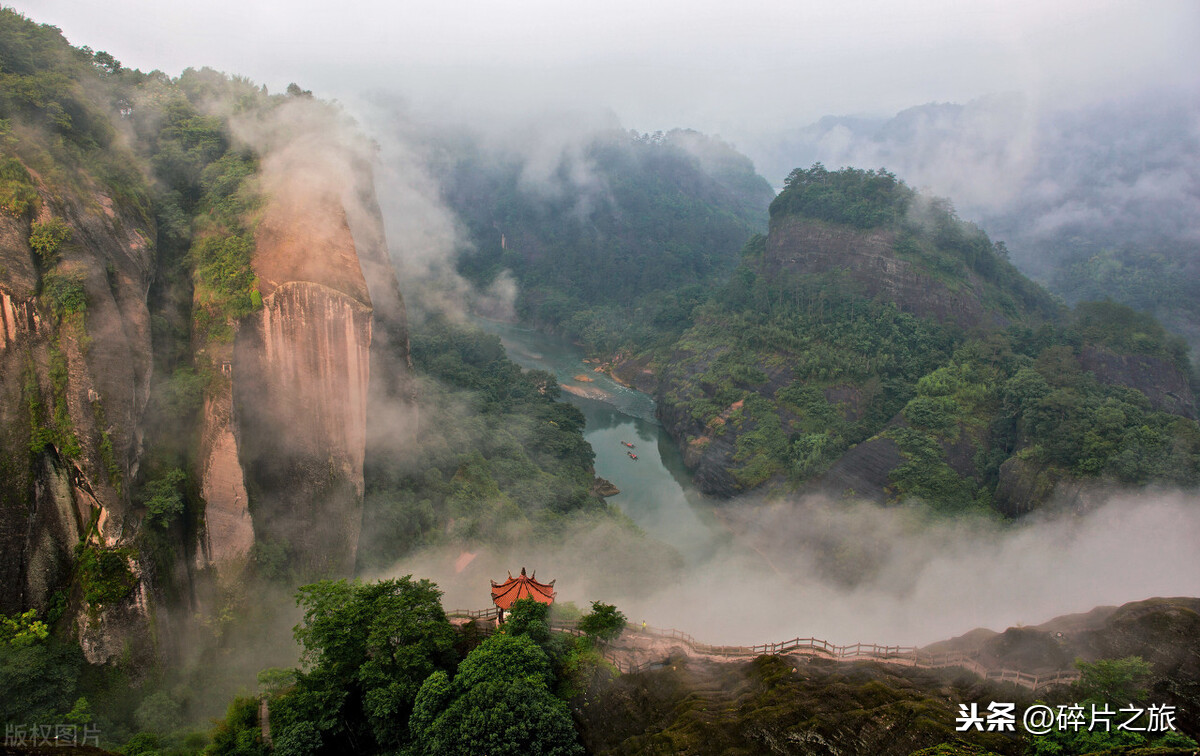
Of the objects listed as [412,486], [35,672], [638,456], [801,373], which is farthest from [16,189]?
[801,373]

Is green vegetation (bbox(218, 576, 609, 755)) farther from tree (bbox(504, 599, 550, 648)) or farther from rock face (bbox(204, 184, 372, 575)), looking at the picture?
rock face (bbox(204, 184, 372, 575))

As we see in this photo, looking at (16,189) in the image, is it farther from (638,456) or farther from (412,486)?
(638,456)

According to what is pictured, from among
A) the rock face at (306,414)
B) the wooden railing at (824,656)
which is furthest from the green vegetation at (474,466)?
the wooden railing at (824,656)

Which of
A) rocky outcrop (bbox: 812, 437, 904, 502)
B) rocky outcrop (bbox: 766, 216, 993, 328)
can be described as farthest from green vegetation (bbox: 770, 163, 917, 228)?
rocky outcrop (bbox: 812, 437, 904, 502)

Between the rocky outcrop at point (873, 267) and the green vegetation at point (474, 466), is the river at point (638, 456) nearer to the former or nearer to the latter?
the green vegetation at point (474, 466)

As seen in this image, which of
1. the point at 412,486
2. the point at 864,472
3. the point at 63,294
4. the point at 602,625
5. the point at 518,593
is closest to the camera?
the point at 63,294
